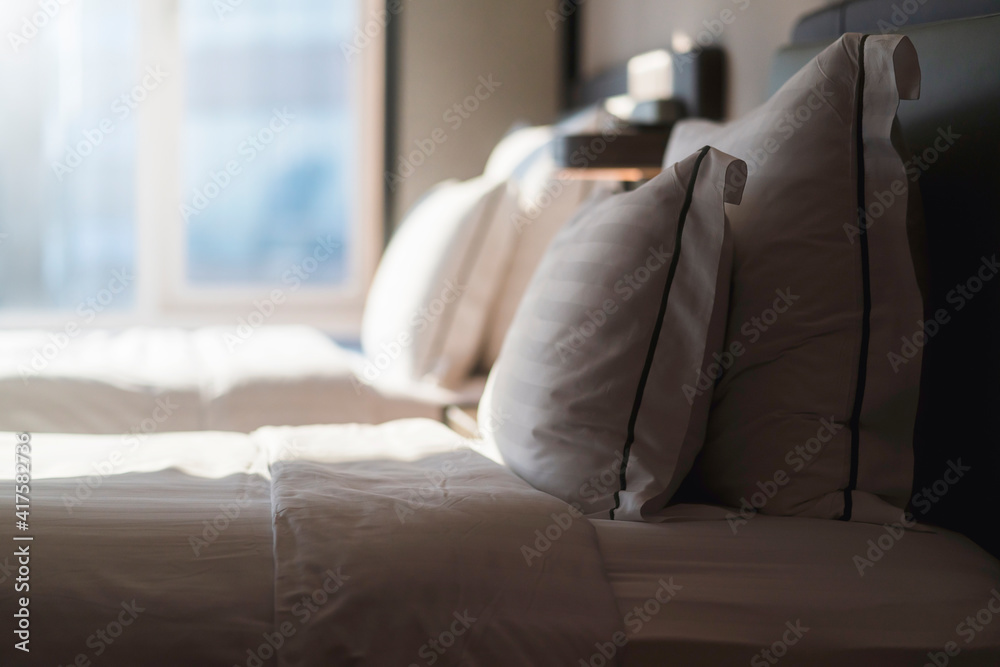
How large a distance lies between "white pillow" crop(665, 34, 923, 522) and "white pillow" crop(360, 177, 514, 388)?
102cm

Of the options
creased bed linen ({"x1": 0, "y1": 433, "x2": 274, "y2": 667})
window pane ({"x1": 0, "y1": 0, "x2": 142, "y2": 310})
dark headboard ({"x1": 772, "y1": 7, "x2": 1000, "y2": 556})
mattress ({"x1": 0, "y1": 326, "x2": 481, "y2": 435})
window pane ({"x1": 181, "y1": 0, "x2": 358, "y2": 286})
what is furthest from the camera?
window pane ({"x1": 181, "y1": 0, "x2": 358, "y2": 286})

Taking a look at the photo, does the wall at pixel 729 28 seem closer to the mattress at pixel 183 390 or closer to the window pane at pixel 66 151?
the mattress at pixel 183 390

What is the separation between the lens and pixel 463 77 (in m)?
3.58

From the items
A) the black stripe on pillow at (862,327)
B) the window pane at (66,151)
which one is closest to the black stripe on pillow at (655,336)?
the black stripe on pillow at (862,327)

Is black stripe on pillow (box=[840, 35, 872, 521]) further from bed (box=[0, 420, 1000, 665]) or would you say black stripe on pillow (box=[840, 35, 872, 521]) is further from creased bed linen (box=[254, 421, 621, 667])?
creased bed linen (box=[254, 421, 621, 667])

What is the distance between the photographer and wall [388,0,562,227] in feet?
11.6

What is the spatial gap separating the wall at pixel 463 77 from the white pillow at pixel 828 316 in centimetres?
257

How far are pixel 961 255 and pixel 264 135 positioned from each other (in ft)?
9.55

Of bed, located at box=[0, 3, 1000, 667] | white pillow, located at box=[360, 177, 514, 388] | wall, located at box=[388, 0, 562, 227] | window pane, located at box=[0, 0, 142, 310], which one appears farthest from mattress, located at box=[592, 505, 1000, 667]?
window pane, located at box=[0, 0, 142, 310]

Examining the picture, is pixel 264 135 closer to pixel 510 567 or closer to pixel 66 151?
pixel 66 151

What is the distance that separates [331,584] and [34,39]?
311 cm

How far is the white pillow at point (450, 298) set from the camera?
2066 mm

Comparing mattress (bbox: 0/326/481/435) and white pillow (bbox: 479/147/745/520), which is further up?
white pillow (bbox: 479/147/745/520)

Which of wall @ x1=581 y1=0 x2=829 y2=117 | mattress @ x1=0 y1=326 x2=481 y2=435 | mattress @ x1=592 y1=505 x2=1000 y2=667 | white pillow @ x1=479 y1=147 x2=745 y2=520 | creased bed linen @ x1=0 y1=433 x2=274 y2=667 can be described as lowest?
mattress @ x1=0 y1=326 x2=481 y2=435
